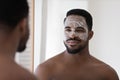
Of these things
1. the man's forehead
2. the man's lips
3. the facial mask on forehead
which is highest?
the man's forehead

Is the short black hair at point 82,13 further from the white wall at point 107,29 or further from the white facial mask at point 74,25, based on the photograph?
the white wall at point 107,29

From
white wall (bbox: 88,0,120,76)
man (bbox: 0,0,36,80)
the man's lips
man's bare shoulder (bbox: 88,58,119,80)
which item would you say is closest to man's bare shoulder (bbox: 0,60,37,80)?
man (bbox: 0,0,36,80)

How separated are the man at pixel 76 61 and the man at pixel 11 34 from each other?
75 centimetres

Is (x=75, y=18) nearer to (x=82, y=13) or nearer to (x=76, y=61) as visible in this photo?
(x=82, y=13)

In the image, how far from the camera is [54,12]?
213 centimetres

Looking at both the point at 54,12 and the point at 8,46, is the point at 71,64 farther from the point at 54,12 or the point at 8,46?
the point at 8,46

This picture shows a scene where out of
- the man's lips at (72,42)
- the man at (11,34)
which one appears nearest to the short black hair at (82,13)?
the man's lips at (72,42)

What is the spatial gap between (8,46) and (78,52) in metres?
0.83

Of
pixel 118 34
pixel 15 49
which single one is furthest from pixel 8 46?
pixel 118 34

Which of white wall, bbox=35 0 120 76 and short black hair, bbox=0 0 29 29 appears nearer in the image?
short black hair, bbox=0 0 29 29

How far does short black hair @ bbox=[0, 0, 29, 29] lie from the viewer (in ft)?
2.39

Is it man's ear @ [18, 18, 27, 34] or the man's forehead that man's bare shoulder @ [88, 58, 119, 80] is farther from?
man's ear @ [18, 18, 27, 34]

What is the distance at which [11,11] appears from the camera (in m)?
0.74

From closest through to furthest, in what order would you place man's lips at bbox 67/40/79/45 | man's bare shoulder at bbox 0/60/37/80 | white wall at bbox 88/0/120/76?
1. man's bare shoulder at bbox 0/60/37/80
2. man's lips at bbox 67/40/79/45
3. white wall at bbox 88/0/120/76
